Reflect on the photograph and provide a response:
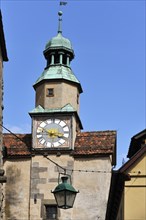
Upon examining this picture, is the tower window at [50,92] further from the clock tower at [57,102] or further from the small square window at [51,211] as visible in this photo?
the small square window at [51,211]

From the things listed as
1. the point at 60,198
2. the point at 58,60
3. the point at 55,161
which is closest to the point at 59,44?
the point at 58,60

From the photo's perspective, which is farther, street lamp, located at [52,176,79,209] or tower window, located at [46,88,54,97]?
tower window, located at [46,88,54,97]

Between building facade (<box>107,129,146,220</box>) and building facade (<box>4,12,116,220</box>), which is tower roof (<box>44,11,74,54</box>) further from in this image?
building facade (<box>107,129,146,220</box>)

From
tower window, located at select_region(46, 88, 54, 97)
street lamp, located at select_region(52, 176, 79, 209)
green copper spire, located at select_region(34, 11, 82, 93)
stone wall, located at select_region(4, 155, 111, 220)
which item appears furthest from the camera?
green copper spire, located at select_region(34, 11, 82, 93)

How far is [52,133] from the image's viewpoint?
3575 centimetres

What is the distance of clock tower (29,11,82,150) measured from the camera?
118 feet

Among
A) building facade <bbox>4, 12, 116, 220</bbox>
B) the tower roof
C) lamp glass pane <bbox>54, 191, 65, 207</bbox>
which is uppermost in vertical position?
the tower roof

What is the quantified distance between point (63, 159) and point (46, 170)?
1007 millimetres

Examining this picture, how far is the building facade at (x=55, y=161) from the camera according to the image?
34.5 meters

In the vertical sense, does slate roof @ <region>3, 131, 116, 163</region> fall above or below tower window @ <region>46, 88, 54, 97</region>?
below

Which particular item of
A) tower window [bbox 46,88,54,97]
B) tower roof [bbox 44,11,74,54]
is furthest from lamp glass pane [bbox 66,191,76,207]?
tower roof [bbox 44,11,74,54]

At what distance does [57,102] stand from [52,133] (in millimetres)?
1972

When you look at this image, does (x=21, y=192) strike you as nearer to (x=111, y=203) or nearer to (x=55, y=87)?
(x=55, y=87)

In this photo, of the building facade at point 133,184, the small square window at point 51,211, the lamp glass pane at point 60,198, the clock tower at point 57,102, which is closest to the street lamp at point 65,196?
the lamp glass pane at point 60,198
